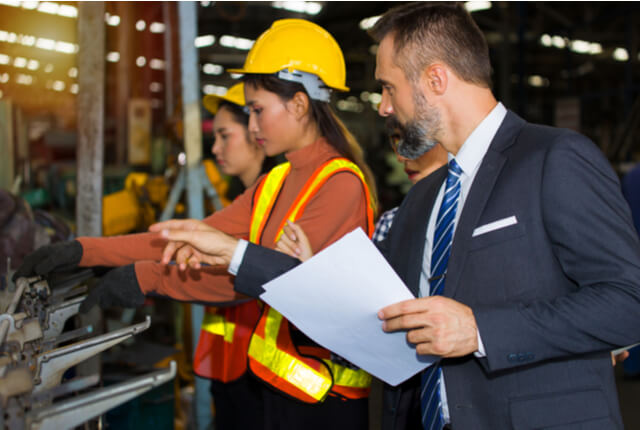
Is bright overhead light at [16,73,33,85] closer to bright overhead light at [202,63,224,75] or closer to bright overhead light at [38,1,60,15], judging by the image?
bright overhead light at [38,1,60,15]

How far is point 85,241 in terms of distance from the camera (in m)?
2.19

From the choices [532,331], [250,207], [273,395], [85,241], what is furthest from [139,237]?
[532,331]

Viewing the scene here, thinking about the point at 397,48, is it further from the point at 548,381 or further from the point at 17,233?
the point at 17,233

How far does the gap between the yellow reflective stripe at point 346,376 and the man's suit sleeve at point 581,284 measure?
79cm

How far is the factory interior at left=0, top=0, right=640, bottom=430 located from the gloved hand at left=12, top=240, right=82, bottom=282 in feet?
0.15

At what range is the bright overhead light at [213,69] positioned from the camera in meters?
17.6

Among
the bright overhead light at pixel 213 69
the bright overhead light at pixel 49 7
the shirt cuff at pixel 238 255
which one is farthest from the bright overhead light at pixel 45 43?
the shirt cuff at pixel 238 255

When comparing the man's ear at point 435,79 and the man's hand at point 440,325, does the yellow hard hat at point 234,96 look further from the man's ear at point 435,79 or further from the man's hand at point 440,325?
the man's hand at point 440,325

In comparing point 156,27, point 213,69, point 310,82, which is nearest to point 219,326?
point 310,82

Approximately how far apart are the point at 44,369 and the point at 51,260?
0.75 metres

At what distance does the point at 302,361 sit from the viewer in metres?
1.92

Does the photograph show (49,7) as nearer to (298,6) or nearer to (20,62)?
(298,6)

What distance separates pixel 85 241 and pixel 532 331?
1621mm

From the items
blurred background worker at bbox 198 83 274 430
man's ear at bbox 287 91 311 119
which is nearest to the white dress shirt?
man's ear at bbox 287 91 311 119
